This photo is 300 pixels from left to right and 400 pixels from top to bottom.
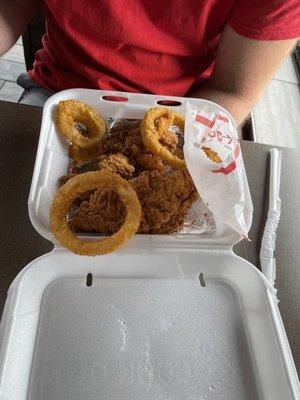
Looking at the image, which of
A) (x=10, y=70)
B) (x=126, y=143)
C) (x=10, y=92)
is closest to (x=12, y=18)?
(x=126, y=143)

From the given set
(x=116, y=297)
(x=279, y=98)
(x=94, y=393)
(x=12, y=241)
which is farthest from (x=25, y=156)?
(x=279, y=98)

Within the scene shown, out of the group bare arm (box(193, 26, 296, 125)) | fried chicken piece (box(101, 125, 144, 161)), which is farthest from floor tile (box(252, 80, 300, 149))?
fried chicken piece (box(101, 125, 144, 161))

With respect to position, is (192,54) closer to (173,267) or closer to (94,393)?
(173,267)

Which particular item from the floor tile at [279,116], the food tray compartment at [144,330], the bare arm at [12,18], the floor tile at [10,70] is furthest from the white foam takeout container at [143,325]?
the floor tile at [10,70]

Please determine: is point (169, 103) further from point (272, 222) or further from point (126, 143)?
point (272, 222)

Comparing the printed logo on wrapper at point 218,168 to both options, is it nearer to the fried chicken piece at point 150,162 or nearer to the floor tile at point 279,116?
the fried chicken piece at point 150,162

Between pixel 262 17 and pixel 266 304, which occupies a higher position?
pixel 262 17
